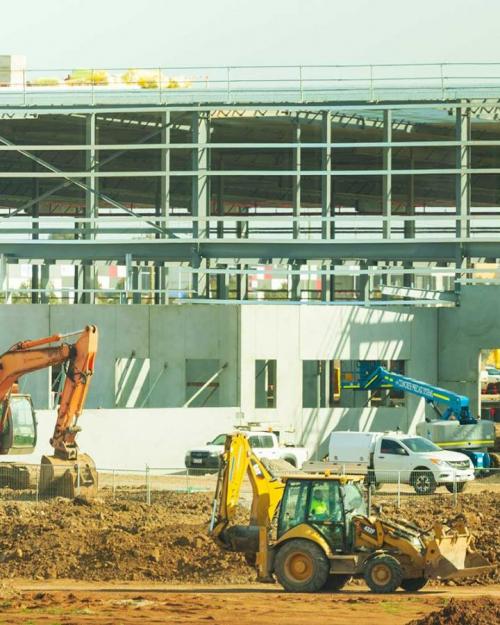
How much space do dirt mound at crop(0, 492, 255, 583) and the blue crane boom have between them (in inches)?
713

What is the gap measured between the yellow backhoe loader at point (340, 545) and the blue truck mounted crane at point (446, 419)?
76.2ft

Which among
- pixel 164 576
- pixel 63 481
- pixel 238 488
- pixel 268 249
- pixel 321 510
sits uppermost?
pixel 268 249

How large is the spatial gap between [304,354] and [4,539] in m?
24.6

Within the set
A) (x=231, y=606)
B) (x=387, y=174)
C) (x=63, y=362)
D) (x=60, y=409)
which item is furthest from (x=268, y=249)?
(x=231, y=606)

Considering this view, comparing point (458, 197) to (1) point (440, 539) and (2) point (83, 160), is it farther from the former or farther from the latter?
(1) point (440, 539)

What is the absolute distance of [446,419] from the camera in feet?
169

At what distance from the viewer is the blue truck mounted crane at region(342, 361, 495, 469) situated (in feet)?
162

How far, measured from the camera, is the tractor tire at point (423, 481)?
42.8 meters

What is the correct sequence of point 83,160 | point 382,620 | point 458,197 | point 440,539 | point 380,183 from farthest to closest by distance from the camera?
point 380,183
point 83,160
point 458,197
point 440,539
point 382,620

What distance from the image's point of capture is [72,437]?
137ft

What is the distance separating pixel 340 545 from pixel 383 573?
35.1 inches

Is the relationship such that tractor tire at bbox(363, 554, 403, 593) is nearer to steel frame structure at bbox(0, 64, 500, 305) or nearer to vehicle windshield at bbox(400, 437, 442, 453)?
vehicle windshield at bbox(400, 437, 442, 453)

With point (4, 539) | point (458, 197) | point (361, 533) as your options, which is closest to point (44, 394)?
point (458, 197)

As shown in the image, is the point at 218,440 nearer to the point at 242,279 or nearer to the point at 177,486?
the point at 177,486
